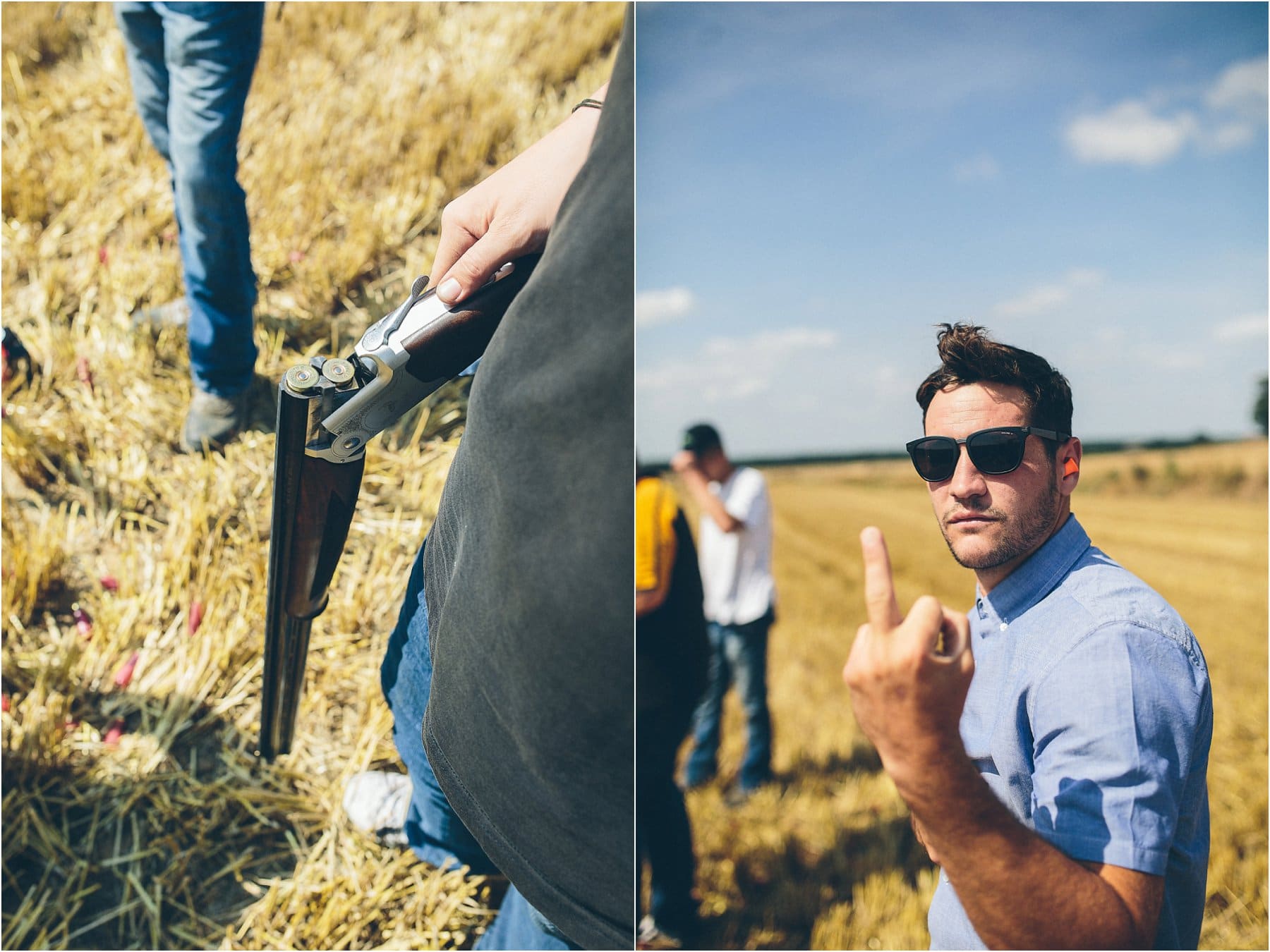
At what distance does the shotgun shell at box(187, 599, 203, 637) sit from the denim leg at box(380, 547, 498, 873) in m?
0.43

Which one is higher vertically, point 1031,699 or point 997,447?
point 997,447

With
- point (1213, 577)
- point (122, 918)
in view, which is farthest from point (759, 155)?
point (122, 918)

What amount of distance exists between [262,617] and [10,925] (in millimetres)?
462

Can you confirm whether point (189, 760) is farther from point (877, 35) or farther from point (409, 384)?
point (877, 35)

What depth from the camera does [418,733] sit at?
790 mm

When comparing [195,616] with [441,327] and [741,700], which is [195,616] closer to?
[441,327]

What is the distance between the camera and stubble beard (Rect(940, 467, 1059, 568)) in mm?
423

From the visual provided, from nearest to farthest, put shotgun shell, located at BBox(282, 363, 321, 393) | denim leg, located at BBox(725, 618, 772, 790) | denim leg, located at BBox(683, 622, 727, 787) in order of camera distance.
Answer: shotgun shell, located at BBox(282, 363, 321, 393)
denim leg, located at BBox(725, 618, 772, 790)
denim leg, located at BBox(683, 622, 727, 787)

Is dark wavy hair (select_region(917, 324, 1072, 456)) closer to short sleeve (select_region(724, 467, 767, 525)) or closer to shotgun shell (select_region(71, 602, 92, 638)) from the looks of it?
short sleeve (select_region(724, 467, 767, 525))

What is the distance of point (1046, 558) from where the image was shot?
16.4 inches

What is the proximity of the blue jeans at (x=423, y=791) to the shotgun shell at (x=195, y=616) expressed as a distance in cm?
43

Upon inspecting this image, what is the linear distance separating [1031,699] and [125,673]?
1.16m

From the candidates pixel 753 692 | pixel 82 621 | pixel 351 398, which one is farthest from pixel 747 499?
pixel 82 621

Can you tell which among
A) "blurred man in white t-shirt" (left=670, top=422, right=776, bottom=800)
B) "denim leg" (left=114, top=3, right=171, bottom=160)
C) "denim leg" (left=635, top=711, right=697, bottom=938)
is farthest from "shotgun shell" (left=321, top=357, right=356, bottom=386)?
"denim leg" (left=114, top=3, right=171, bottom=160)
